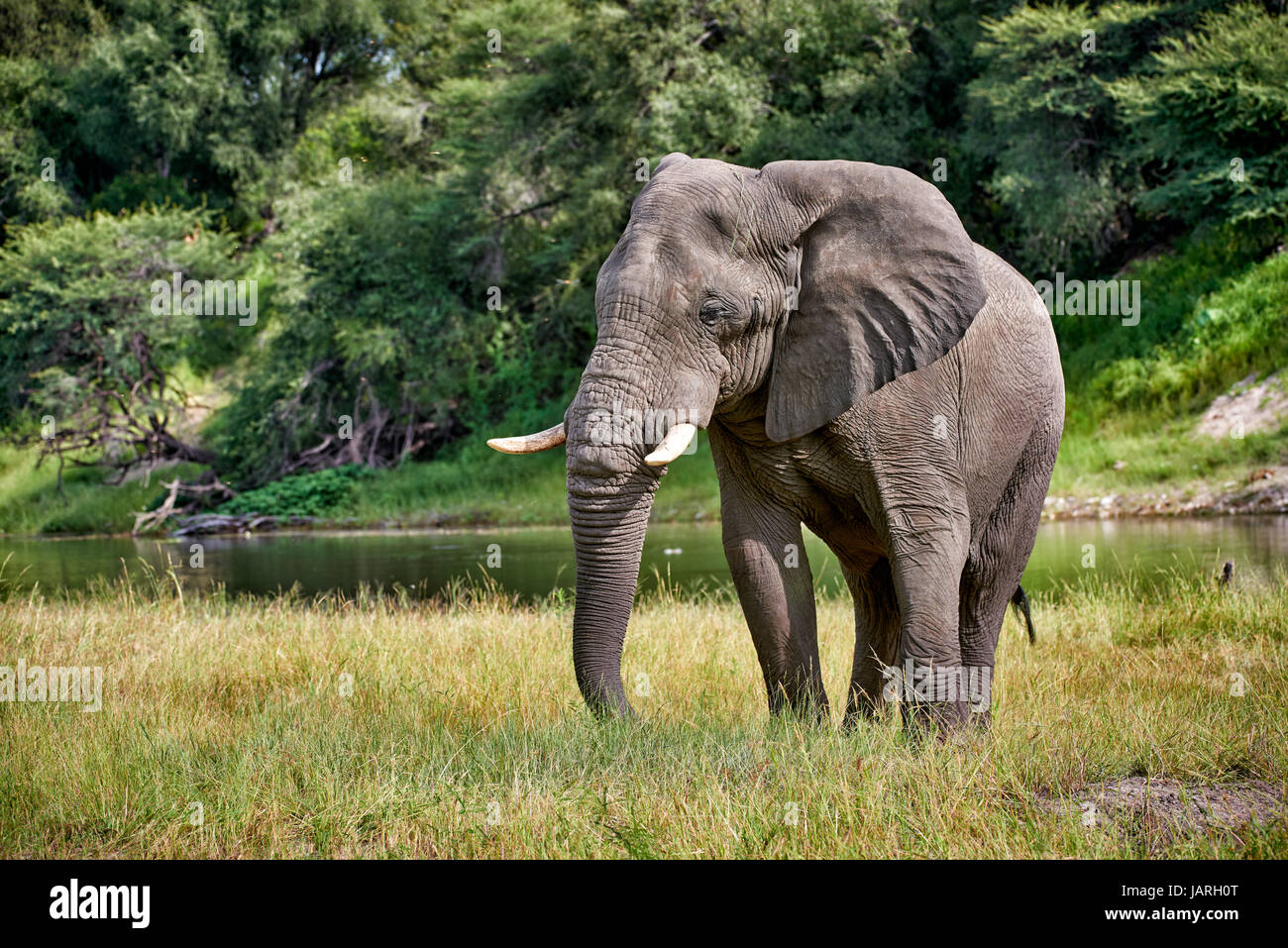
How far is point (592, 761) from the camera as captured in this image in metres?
5.55

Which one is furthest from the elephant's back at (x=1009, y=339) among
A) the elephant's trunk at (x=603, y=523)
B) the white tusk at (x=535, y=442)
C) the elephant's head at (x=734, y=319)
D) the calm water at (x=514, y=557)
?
the calm water at (x=514, y=557)

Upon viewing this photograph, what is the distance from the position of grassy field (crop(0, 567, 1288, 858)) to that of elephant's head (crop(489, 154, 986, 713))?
2.71ft

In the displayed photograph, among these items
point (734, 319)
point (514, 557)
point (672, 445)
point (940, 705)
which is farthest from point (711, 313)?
point (514, 557)

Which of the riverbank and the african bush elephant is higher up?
the african bush elephant

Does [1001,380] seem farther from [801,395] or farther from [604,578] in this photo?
[604,578]

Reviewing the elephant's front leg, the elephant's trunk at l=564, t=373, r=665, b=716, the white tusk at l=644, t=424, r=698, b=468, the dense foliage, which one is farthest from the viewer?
the dense foliage

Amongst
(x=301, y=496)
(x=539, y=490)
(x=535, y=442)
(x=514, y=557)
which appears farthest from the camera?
(x=301, y=496)

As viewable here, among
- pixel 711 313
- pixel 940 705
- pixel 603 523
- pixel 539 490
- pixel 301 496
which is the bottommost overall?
pixel 301 496

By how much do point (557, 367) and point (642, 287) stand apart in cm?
2633

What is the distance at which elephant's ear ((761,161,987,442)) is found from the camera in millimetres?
5660

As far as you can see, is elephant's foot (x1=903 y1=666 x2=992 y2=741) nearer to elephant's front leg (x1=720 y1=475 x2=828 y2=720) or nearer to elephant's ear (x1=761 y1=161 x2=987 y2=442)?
elephant's front leg (x1=720 y1=475 x2=828 y2=720)

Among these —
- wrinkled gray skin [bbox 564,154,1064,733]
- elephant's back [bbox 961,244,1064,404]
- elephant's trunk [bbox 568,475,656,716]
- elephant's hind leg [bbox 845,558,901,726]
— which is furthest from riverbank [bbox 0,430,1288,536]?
elephant's trunk [bbox 568,475,656,716]

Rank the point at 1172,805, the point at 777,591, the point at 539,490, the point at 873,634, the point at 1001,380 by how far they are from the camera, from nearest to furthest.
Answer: the point at 1172,805 → the point at 777,591 → the point at 1001,380 → the point at 873,634 → the point at 539,490

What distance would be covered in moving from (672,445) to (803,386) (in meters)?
0.82
